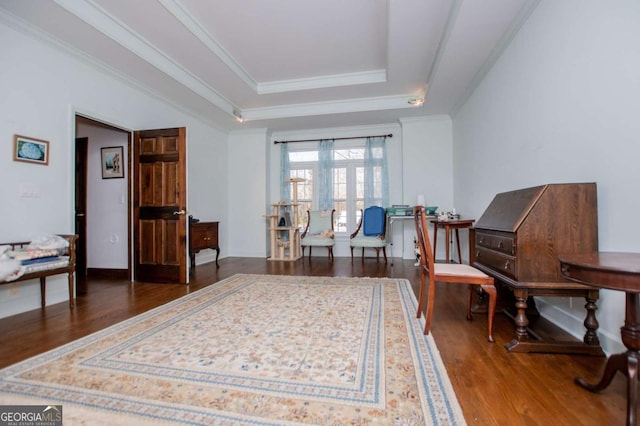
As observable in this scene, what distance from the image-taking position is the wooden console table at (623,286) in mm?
1023

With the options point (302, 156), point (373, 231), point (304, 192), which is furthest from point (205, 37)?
point (373, 231)

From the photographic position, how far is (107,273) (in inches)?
169

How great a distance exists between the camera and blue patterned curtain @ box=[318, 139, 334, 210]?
5715 mm

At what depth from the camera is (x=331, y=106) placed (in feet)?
16.1

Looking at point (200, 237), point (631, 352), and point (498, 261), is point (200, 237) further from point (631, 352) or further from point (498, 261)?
point (631, 352)

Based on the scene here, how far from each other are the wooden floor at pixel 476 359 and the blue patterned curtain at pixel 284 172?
2.85 metres

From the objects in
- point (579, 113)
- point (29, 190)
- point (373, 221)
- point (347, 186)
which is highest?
point (579, 113)

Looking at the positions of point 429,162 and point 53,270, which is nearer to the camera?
point 53,270

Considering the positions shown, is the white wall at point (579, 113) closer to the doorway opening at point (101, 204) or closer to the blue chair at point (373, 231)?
the blue chair at point (373, 231)

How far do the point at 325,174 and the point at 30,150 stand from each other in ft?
14.0

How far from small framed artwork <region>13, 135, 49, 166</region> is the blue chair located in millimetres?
4115

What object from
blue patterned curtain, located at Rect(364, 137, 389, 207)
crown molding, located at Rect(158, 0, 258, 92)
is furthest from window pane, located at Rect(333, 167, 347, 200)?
crown molding, located at Rect(158, 0, 258, 92)

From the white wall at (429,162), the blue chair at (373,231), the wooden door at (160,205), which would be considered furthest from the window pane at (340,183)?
the wooden door at (160,205)

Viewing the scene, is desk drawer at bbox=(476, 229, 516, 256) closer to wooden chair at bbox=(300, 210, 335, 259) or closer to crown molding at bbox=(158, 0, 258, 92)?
wooden chair at bbox=(300, 210, 335, 259)
